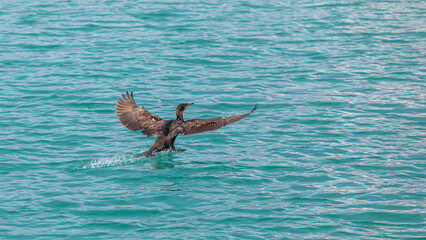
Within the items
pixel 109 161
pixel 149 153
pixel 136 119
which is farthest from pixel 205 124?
A: pixel 109 161

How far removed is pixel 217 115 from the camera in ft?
56.6

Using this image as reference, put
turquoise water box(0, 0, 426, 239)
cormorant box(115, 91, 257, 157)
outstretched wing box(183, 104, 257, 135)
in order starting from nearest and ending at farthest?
turquoise water box(0, 0, 426, 239) < outstretched wing box(183, 104, 257, 135) < cormorant box(115, 91, 257, 157)

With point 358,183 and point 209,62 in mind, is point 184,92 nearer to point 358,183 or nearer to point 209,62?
point 209,62

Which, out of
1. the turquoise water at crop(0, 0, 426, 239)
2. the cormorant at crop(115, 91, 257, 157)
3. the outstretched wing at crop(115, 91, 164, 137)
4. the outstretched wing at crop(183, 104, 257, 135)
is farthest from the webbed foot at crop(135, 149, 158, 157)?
the outstretched wing at crop(183, 104, 257, 135)

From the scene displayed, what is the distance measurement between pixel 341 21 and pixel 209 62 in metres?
6.93

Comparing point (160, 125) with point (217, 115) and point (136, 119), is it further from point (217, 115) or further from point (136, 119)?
point (217, 115)

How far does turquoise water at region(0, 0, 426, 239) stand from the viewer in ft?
38.4

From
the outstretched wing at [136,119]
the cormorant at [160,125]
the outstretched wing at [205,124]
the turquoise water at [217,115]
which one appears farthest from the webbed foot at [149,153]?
the outstretched wing at [205,124]

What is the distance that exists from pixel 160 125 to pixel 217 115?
2697mm

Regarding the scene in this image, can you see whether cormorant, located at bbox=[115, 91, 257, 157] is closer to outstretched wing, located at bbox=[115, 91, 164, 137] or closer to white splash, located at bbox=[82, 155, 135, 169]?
outstretched wing, located at bbox=[115, 91, 164, 137]

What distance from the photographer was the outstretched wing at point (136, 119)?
14.7 meters

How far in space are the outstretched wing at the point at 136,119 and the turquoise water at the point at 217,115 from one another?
594 mm

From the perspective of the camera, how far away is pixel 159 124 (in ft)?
48.9

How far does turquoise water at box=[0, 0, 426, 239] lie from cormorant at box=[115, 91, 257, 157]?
34 cm
